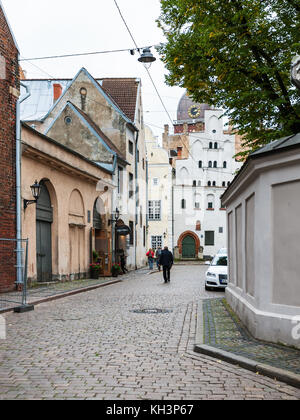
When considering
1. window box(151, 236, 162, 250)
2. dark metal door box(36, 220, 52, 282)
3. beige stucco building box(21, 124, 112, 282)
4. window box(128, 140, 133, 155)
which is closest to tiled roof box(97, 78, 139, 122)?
window box(128, 140, 133, 155)

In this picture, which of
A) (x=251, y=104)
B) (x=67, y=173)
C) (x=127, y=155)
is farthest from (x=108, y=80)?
(x=251, y=104)

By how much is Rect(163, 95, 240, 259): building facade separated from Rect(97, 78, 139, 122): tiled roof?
21.3 m

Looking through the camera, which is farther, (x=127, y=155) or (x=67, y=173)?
(x=127, y=155)

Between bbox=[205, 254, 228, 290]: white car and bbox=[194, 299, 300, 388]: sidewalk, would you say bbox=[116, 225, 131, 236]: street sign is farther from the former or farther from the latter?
bbox=[194, 299, 300, 388]: sidewalk

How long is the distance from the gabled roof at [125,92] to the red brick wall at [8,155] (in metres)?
19.4

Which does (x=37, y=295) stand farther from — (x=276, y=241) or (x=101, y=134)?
(x=101, y=134)

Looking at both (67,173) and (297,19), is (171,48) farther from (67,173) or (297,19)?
(67,173)

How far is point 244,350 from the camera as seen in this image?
737 centimetres

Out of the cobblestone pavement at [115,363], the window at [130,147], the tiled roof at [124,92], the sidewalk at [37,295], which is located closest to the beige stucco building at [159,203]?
the tiled roof at [124,92]

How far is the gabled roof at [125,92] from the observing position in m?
36.6

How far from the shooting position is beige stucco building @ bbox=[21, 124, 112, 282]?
18734 millimetres

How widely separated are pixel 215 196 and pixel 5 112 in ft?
146
